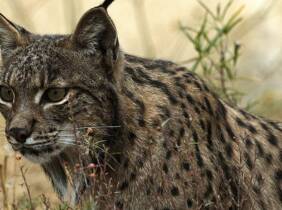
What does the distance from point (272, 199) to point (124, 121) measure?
1201 millimetres

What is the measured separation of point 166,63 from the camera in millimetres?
7418

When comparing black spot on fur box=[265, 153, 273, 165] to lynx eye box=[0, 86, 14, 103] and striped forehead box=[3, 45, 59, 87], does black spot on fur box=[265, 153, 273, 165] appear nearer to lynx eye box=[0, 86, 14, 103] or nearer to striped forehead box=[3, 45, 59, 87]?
striped forehead box=[3, 45, 59, 87]

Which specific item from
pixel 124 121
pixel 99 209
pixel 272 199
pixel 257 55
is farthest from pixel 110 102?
pixel 257 55

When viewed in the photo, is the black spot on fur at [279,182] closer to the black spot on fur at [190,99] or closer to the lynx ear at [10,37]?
the black spot on fur at [190,99]

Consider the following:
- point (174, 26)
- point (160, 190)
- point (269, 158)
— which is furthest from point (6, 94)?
point (174, 26)

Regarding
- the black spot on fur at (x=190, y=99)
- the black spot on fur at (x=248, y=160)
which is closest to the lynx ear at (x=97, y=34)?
the black spot on fur at (x=190, y=99)

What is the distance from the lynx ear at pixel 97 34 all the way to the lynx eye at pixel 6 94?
1.64 ft

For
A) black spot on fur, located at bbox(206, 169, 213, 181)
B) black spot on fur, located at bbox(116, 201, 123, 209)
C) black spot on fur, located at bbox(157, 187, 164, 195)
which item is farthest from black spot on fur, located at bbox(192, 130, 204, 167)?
black spot on fur, located at bbox(116, 201, 123, 209)

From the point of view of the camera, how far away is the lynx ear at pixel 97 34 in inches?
265

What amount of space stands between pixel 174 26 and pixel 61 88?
6126mm

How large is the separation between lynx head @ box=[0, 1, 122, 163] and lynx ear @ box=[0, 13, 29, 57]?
0.12 metres

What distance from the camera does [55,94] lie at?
6801 millimetres

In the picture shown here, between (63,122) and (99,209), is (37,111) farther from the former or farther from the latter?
(99,209)

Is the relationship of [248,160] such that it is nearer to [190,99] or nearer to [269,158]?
[269,158]
